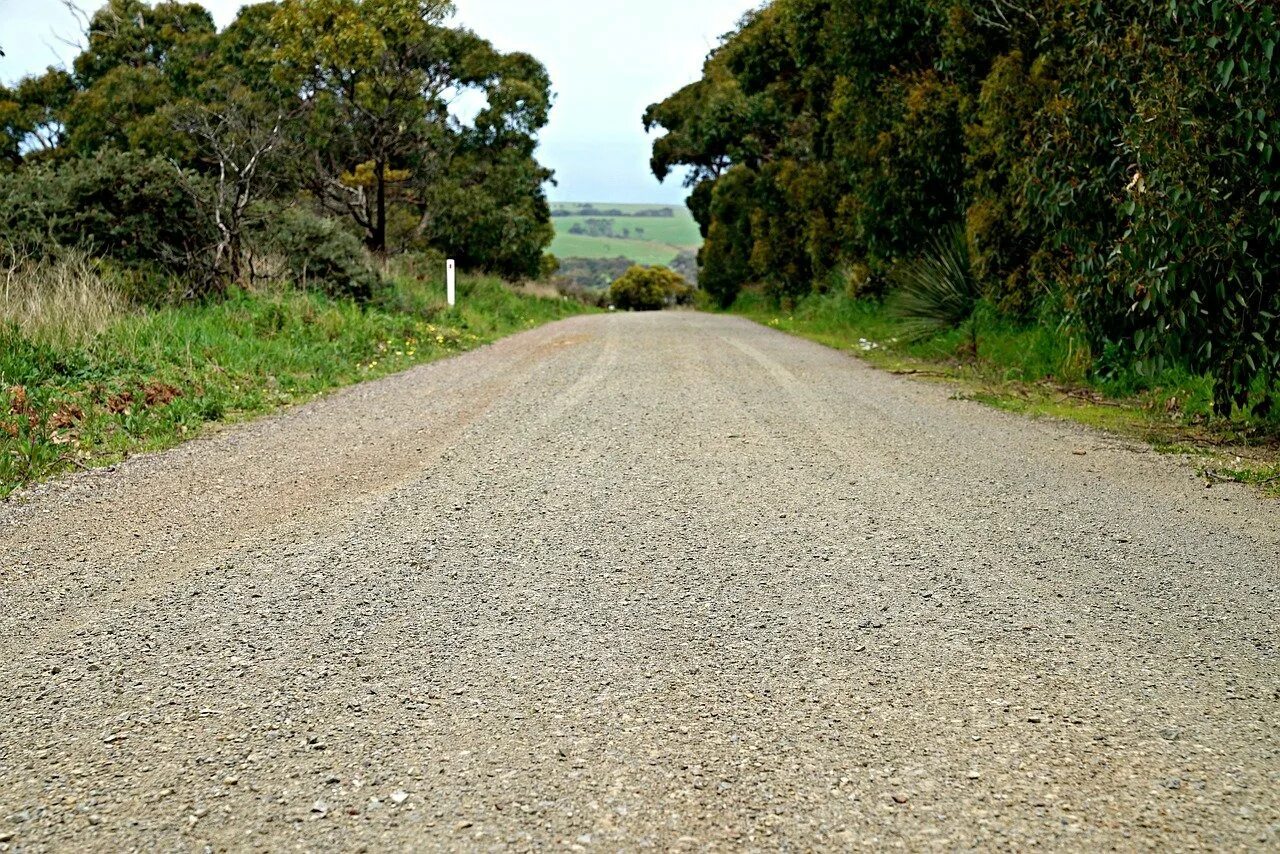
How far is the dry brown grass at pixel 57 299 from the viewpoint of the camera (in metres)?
8.46

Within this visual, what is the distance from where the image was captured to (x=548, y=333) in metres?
17.8

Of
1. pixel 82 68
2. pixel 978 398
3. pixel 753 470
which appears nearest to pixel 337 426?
pixel 753 470

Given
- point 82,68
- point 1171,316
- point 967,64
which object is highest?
point 82,68

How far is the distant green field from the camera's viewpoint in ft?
331

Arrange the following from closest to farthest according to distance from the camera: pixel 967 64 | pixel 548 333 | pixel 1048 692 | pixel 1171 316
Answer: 1. pixel 1048 692
2. pixel 1171 316
3. pixel 967 64
4. pixel 548 333

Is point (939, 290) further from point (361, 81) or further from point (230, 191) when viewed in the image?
point (361, 81)

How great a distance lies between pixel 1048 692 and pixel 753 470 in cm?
299

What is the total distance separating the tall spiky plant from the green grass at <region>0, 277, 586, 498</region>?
21.2 ft

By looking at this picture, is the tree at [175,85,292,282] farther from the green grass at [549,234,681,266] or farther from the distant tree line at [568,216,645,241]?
the distant tree line at [568,216,645,241]

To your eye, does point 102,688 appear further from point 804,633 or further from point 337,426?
point 337,426

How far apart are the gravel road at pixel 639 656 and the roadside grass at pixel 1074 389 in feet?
3.63

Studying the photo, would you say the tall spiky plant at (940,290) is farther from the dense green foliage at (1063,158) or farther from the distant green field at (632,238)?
the distant green field at (632,238)

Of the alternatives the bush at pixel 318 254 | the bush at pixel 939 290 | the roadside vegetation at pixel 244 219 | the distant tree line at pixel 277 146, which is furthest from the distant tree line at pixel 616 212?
the bush at pixel 939 290

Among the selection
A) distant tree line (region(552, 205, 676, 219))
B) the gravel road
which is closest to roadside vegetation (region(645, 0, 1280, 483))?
the gravel road
